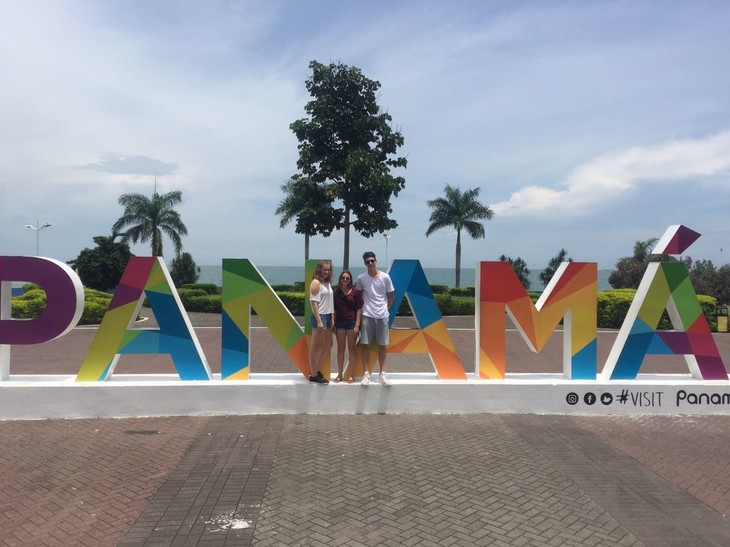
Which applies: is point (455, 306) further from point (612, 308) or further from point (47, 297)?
point (47, 297)

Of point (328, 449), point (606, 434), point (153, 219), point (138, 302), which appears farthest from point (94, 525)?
point (153, 219)

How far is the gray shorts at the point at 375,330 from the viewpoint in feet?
25.8

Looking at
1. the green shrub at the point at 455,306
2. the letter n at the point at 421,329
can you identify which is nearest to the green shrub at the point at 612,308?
the green shrub at the point at 455,306

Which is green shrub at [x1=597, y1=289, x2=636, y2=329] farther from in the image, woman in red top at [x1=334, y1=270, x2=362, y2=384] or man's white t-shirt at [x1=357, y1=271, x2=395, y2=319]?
woman in red top at [x1=334, y1=270, x2=362, y2=384]

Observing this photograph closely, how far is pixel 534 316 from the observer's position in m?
8.27

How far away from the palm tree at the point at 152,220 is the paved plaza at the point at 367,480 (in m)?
30.3

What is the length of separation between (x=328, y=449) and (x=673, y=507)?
3.44 meters

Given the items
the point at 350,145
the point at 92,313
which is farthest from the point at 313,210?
the point at 92,313

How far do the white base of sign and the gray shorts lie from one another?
2.06 ft

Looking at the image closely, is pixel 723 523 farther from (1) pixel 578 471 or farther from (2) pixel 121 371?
(2) pixel 121 371

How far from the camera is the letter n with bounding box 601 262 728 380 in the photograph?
822cm

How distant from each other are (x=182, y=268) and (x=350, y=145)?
17.0 meters

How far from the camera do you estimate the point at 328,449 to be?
6309mm

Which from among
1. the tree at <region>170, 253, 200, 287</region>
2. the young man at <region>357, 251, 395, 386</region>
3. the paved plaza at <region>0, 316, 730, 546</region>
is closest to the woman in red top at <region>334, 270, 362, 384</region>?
the young man at <region>357, 251, 395, 386</region>
